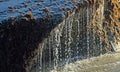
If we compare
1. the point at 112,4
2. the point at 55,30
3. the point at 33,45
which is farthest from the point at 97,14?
the point at 33,45

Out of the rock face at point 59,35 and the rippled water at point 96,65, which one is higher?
the rock face at point 59,35

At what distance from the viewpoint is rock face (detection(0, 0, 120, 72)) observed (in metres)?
10.6

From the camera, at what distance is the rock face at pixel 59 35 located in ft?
34.9

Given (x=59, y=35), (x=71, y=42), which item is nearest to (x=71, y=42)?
(x=71, y=42)

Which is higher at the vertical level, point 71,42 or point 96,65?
point 71,42

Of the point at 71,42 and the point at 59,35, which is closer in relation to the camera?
the point at 59,35

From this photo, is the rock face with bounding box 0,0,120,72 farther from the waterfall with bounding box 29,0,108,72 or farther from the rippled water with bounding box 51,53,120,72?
the rippled water with bounding box 51,53,120,72

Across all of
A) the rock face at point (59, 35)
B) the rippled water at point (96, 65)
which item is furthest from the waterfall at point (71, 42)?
the rippled water at point (96, 65)

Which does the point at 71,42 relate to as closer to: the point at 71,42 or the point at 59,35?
the point at 71,42

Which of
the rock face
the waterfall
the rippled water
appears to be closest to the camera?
the rock face

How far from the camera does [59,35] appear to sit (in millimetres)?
11945

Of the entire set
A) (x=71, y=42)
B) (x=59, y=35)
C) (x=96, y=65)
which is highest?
(x=59, y=35)

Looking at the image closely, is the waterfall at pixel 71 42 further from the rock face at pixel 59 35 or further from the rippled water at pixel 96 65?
the rippled water at pixel 96 65

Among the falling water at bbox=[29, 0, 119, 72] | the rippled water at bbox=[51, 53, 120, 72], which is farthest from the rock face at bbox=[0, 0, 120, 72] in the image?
the rippled water at bbox=[51, 53, 120, 72]
